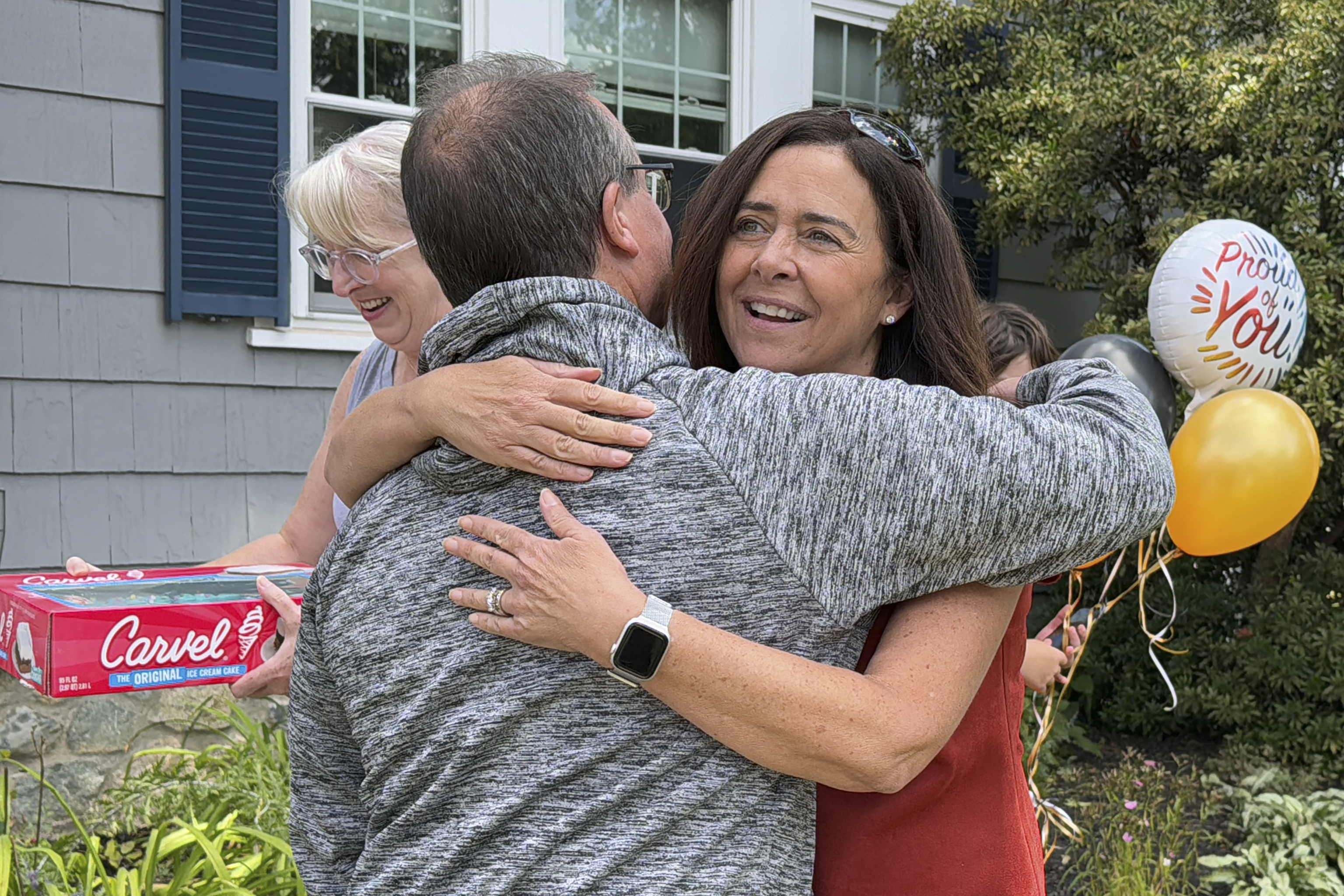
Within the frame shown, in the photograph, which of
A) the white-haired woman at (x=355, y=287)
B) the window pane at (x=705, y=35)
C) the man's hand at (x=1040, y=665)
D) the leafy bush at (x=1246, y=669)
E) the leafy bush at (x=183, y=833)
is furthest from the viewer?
the window pane at (x=705, y=35)

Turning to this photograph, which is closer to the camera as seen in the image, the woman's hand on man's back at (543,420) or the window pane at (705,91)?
the woman's hand on man's back at (543,420)

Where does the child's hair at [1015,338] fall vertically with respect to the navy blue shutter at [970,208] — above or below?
below

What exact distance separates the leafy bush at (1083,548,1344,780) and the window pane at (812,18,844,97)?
10.1 ft

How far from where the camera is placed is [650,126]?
5812mm

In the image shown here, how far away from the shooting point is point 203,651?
2.06 metres

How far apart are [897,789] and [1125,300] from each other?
5.06m

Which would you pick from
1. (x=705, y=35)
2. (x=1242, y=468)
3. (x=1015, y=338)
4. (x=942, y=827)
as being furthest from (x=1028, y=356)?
(x=705, y=35)

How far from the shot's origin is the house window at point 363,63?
4844mm

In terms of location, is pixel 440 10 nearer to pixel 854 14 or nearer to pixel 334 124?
pixel 334 124

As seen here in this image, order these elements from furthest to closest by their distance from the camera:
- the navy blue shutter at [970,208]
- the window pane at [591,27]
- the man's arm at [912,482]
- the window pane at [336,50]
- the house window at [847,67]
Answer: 1. the navy blue shutter at [970,208]
2. the house window at [847,67]
3. the window pane at [591,27]
4. the window pane at [336,50]
5. the man's arm at [912,482]

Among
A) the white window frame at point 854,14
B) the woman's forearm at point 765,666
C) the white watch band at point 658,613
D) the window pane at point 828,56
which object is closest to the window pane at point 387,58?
the white window frame at point 854,14

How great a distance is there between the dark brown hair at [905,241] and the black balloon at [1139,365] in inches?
91.5

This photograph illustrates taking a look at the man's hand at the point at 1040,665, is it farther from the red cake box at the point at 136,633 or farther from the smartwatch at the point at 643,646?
the smartwatch at the point at 643,646

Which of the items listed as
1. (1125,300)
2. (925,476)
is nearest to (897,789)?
(925,476)
